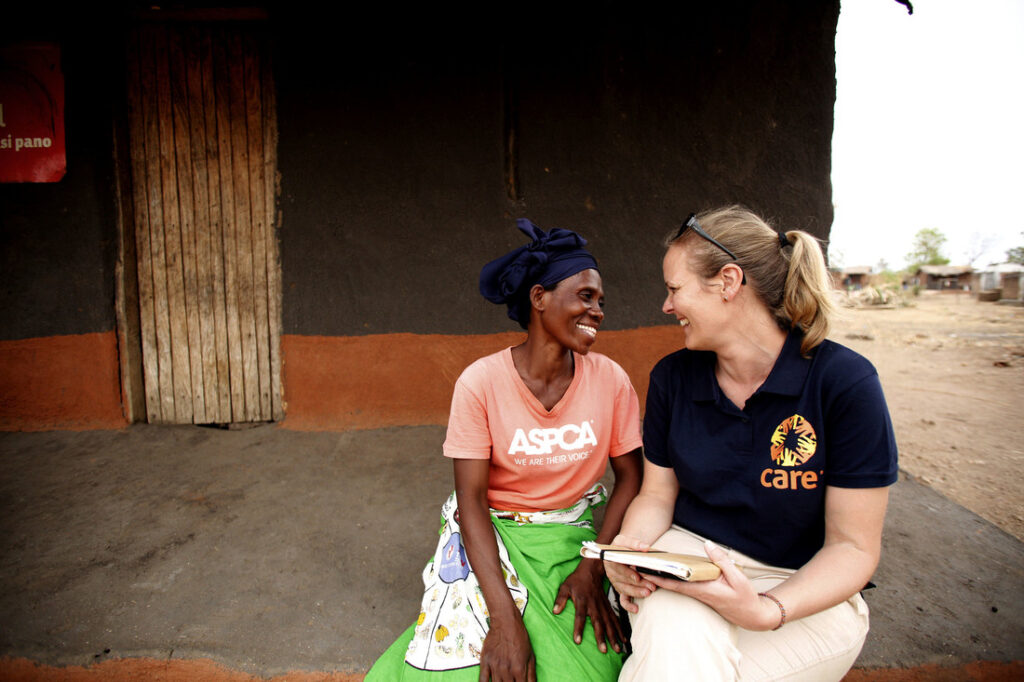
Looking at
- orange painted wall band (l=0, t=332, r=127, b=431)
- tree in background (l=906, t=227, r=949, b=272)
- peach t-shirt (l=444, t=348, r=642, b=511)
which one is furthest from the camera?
tree in background (l=906, t=227, r=949, b=272)

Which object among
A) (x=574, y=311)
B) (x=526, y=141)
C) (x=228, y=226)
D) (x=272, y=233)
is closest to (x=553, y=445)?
(x=574, y=311)

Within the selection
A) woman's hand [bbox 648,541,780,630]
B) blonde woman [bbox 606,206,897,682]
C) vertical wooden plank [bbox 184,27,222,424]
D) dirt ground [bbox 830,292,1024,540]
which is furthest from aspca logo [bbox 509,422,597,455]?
vertical wooden plank [bbox 184,27,222,424]

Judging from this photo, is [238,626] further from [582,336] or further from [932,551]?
[932,551]

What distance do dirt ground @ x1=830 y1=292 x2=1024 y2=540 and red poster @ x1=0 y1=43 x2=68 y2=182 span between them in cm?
450

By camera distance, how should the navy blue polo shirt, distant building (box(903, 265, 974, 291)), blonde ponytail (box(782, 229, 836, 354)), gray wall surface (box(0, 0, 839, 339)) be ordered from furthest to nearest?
distant building (box(903, 265, 974, 291)), gray wall surface (box(0, 0, 839, 339)), blonde ponytail (box(782, 229, 836, 354)), the navy blue polo shirt

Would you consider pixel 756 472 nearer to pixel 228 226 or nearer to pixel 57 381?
pixel 228 226

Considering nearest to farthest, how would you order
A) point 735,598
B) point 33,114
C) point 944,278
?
point 735,598, point 33,114, point 944,278

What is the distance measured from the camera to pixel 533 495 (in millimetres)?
1851

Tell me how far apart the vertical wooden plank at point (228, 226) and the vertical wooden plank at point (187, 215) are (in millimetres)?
206

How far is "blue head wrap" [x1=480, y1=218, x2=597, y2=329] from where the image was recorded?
6.13 ft

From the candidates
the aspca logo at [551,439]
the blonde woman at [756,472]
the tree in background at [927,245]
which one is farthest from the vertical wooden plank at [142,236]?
the tree in background at [927,245]

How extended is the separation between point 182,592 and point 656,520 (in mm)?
1887

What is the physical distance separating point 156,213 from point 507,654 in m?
3.72

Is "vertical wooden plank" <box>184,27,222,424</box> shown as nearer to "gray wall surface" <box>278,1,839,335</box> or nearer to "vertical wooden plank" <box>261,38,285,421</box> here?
"vertical wooden plank" <box>261,38,285,421</box>
